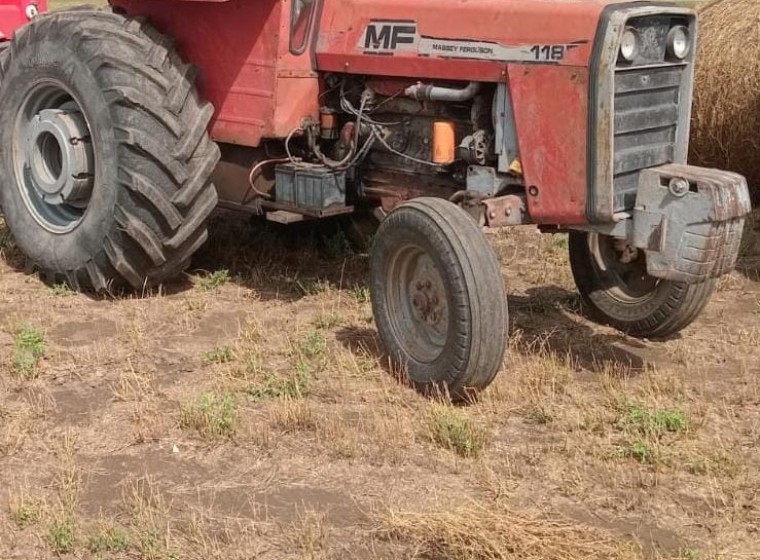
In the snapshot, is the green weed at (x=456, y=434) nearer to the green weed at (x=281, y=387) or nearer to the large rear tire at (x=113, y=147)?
the green weed at (x=281, y=387)

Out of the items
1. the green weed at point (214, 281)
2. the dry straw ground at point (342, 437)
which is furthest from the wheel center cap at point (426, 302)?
the green weed at point (214, 281)

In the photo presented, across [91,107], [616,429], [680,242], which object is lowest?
[616,429]

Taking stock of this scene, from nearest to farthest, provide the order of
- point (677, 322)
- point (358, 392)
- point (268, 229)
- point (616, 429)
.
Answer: point (616, 429) < point (358, 392) < point (677, 322) < point (268, 229)

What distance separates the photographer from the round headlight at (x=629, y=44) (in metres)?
4.89

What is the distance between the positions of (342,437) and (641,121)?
78.6 inches

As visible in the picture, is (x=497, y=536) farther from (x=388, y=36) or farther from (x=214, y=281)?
(x=214, y=281)

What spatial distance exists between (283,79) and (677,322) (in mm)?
2468

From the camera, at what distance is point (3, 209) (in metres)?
7.02

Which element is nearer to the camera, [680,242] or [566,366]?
[680,242]

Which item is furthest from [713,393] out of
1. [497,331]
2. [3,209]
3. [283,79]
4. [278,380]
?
[3,209]

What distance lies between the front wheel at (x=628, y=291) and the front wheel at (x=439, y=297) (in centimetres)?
113

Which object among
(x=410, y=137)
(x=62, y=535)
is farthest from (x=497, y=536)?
(x=410, y=137)

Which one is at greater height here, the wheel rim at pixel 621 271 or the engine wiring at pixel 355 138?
the engine wiring at pixel 355 138

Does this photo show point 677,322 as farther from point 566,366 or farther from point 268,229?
point 268,229
